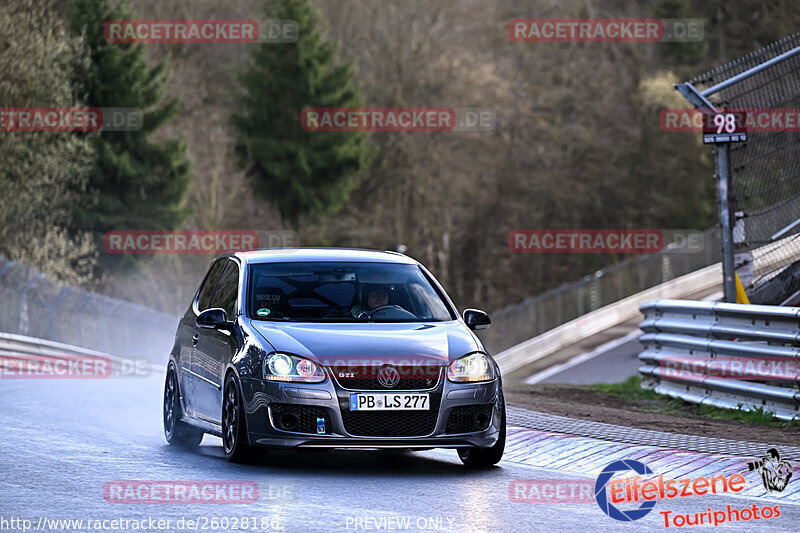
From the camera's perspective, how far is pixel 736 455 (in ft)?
33.3

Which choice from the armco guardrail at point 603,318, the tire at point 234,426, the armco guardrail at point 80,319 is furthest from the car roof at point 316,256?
the armco guardrail at point 603,318

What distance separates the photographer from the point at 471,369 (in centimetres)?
1015

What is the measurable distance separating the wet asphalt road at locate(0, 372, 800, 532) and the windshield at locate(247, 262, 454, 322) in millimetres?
1075

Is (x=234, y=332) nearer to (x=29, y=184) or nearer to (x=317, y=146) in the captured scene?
(x=29, y=184)

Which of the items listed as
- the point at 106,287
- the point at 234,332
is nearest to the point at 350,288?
the point at 234,332

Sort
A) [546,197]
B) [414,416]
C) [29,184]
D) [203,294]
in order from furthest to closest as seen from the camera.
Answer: [546,197]
[29,184]
[203,294]
[414,416]

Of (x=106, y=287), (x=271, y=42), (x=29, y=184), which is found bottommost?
(x=106, y=287)

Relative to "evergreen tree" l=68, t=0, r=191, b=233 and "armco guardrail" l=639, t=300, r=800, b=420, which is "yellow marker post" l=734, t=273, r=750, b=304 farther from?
"evergreen tree" l=68, t=0, r=191, b=233

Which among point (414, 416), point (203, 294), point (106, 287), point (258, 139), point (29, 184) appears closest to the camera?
point (414, 416)

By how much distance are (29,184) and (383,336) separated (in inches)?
1347

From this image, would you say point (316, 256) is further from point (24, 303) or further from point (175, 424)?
point (24, 303)

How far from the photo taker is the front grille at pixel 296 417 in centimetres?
981

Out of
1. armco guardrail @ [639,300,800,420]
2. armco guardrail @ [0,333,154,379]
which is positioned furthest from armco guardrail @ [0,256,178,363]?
armco guardrail @ [639,300,800,420]

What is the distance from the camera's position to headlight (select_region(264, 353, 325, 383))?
9844mm
